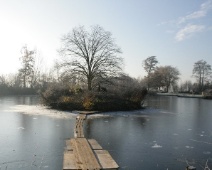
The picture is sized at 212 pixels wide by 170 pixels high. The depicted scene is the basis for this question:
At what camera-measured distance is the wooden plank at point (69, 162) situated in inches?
316

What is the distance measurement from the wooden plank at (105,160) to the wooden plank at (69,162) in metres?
0.85

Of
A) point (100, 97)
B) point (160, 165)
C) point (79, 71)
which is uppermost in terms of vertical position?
point (79, 71)

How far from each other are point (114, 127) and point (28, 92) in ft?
167

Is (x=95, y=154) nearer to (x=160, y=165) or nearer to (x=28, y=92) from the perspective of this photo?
(x=160, y=165)

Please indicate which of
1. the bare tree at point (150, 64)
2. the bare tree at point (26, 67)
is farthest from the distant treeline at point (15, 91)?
the bare tree at point (150, 64)

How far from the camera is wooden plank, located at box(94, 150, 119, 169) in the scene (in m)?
8.22

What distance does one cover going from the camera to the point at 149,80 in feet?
260

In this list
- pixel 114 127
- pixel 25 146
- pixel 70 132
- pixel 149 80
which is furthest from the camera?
pixel 149 80

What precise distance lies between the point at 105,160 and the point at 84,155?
0.78m

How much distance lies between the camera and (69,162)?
8.52 metres

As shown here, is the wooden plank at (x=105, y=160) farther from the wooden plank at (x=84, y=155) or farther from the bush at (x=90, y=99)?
the bush at (x=90, y=99)

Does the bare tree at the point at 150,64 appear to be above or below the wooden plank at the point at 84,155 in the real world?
above

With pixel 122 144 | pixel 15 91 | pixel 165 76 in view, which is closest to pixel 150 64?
pixel 165 76

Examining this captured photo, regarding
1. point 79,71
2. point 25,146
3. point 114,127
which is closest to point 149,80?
point 79,71
